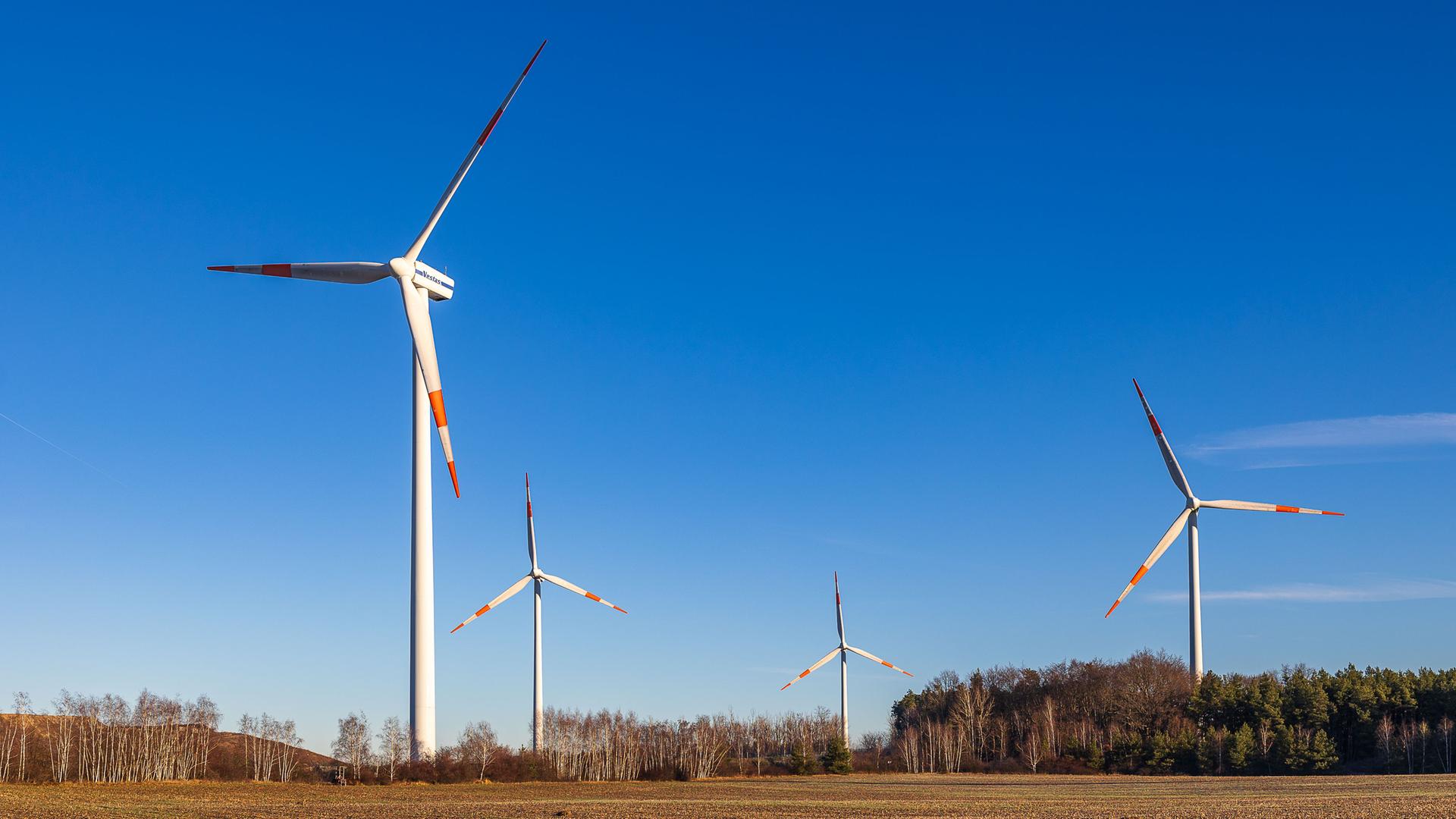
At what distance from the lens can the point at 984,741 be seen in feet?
514

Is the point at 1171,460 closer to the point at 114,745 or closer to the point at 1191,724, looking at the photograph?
the point at 1191,724

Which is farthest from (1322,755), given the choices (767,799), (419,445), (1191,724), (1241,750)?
(419,445)

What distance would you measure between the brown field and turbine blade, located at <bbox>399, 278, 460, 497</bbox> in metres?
17.7

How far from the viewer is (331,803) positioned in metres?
61.6

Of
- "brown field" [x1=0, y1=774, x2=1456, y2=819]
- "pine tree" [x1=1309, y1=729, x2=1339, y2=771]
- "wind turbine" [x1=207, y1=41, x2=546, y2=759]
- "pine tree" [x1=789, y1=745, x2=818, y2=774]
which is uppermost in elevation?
"wind turbine" [x1=207, y1=41, x2=546, y2=759]

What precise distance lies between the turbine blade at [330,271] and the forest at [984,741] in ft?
102

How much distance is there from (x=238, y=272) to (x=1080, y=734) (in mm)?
104149

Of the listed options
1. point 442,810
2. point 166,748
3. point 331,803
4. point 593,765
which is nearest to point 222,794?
point 331,803

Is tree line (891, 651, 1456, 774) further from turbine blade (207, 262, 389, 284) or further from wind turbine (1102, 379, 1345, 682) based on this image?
turbine blade (207, 262, 389, 284)

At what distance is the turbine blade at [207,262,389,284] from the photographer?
3098 inches

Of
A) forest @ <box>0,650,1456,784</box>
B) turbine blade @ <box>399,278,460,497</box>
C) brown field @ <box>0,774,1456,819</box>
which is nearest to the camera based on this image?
brown field @ <box>0,774,1456,819</box>

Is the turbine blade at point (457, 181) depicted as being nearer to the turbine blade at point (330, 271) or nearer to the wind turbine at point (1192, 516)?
the turbine blade at point (330, 271)

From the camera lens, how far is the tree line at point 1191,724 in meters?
115

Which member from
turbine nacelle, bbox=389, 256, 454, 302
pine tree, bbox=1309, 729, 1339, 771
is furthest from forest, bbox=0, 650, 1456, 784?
turbine nacelle, bbox=389, 256, 454, 302
